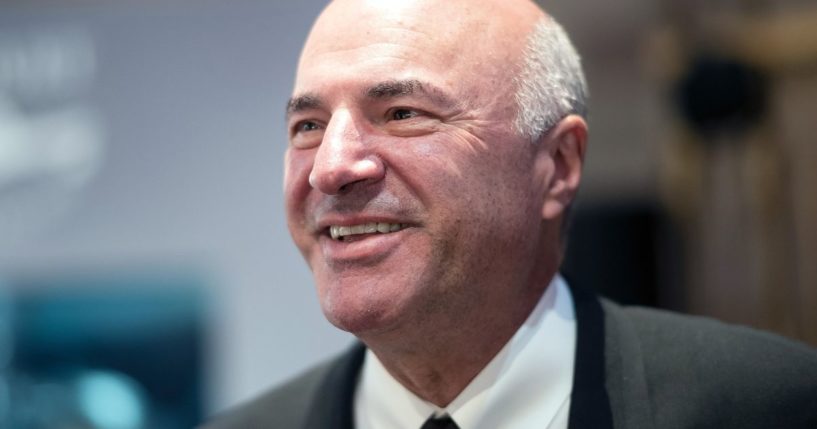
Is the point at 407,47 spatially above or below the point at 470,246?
above

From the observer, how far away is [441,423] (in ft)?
6.26

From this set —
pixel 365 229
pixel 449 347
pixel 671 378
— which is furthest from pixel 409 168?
pixel 671 378

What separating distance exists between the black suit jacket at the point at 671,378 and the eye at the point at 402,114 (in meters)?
0.53

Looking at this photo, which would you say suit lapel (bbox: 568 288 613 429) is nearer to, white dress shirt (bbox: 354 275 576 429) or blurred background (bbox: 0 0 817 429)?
white dress shirt (bbox: 354 275 576 429)

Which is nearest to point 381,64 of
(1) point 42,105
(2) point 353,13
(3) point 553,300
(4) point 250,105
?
(2) point 353,13

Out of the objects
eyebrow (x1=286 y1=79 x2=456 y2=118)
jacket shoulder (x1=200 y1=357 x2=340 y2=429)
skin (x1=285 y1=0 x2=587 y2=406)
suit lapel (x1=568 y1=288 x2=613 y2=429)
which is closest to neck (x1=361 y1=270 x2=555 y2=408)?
skin (x1=285 y1=0 x2=587 y2=406)

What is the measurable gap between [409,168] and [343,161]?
118 millimetres

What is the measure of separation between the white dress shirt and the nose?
0.44 m

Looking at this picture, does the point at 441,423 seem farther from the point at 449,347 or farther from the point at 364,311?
the point at 364,311

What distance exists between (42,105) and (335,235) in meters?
2.53

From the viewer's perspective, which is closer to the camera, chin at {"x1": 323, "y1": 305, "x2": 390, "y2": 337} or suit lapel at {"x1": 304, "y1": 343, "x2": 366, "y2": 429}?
chin at {"x1": 323, "y1": 305, "x2": 390, "y2": 337}

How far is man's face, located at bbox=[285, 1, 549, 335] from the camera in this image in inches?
70.2

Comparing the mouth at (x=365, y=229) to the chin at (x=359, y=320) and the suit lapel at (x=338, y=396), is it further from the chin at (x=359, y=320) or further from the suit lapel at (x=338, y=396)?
the suit lapel at (x=338, y=396)

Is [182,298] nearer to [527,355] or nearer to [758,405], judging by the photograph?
[527,355]
